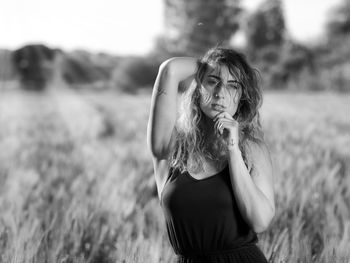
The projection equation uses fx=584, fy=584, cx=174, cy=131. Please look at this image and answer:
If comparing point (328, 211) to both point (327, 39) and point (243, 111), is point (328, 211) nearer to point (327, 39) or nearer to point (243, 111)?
point (243, 111)

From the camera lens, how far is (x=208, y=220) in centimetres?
81

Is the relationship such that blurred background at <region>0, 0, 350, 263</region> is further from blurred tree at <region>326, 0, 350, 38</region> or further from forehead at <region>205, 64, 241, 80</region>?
blurred tree at <region>326, 0, 350, 38</region>

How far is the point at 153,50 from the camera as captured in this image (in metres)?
16.0

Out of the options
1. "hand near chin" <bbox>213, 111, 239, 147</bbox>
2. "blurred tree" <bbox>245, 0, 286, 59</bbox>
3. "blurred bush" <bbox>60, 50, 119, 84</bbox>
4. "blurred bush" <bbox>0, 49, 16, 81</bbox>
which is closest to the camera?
"hand near chin" <bbox>213, 111, 239, 147</bbox>

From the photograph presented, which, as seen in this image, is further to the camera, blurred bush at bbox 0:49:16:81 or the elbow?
blurred bush at bbox 0:49:16:81

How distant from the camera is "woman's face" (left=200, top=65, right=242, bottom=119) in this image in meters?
0.81

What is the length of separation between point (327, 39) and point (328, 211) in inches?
385

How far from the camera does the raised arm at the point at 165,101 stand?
83 cm

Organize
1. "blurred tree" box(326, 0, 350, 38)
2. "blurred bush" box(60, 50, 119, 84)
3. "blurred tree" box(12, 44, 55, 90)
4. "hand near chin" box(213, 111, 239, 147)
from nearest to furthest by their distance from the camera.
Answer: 1. "hand near chin" box(213, 111, 239, 147)
2. "blurred tree" box(12, 44, 55, 90)
3. "blurred bush" box(60, 50, 119, 84)
4. "blurred tree" box(326, 0, 350, 38)

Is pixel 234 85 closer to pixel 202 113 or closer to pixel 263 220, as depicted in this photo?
pixel 202 113

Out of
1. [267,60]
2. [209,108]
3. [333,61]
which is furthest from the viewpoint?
[267,60]

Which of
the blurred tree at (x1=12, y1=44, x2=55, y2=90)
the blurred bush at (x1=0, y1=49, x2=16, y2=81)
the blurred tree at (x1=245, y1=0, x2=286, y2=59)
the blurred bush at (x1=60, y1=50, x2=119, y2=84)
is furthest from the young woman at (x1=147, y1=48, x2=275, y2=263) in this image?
the blurred tree at (x1=245, y1=0, x2=286, y2=59)

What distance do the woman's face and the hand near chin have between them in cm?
2

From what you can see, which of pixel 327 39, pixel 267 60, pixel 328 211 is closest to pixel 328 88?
pixel 327 39
